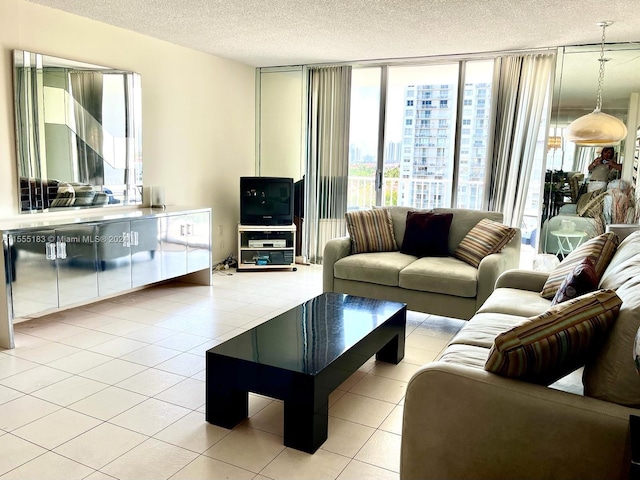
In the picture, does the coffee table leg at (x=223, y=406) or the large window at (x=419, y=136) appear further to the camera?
the large window at (x=419, y=136)

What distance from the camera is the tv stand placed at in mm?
5793

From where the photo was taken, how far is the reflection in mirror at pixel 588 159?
4.50m

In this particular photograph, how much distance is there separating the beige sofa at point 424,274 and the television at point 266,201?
61.5 inches

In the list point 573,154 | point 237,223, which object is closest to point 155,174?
point 237,223

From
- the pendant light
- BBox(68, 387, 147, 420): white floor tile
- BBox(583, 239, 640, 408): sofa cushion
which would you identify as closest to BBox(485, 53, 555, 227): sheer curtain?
the pendant light

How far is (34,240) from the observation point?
3.37 meters

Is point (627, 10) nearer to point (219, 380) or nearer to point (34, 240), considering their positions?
point (219, 380)

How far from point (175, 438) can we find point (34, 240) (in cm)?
188

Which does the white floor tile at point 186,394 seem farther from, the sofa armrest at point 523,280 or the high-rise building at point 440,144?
the high-rise building at point 440,144

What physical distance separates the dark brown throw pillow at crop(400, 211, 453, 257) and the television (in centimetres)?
188

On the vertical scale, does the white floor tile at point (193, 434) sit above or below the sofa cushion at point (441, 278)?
below

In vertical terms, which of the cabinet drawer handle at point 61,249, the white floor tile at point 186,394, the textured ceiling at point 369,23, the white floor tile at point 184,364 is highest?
the textured ceiling at point 369,23

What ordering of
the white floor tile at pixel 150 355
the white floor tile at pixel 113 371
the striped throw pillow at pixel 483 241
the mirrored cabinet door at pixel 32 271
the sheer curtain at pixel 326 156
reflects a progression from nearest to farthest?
the white floor tile at pixel 113 371 → the white floor tile at pixel 150 355 → the mirrored cabinet door at pixel 32 271 → the striped throw pillow at pixel 483 241 → the sheer curtain at pixel 326 156

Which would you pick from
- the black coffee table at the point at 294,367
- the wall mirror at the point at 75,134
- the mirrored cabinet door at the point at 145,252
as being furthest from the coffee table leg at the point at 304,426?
the wall mirror at the point at 75,134
